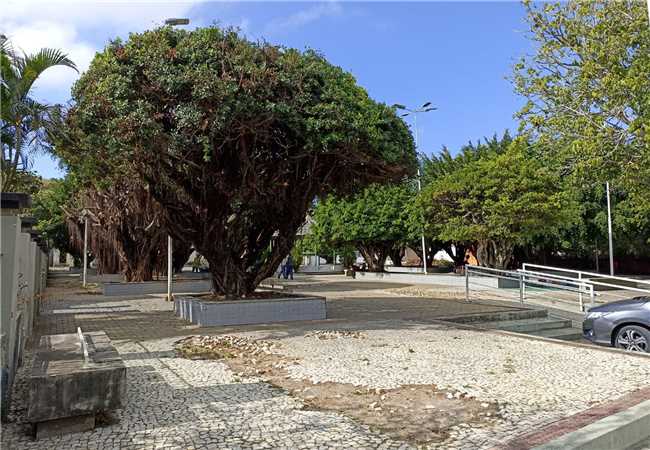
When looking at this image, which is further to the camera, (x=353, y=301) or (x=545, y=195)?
(x=545, y=195)

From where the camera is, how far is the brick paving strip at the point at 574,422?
14.0ft

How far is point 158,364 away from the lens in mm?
7211

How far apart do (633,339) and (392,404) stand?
5.50 m

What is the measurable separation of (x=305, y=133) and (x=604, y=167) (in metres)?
9.22

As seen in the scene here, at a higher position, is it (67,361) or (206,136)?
(206,136)

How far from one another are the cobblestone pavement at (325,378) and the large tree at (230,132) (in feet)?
9.02

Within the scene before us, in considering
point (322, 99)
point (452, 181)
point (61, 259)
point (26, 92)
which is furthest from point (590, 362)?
point (61, 259)

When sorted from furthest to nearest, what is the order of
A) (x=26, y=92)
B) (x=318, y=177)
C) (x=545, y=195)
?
(x=545, y=195) → (x=26, y=92) → (x=318, y=177)

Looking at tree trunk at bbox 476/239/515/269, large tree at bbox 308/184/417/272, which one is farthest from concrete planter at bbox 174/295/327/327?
large tree at bbox 308/184/417/272

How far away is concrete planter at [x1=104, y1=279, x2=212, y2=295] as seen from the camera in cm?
1997

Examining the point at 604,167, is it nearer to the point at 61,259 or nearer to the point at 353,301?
the point at 353,301

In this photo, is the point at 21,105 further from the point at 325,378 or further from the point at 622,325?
the point at 622,325

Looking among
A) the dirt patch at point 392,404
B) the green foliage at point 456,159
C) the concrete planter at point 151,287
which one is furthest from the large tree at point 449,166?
the dirt patch at point 392,404

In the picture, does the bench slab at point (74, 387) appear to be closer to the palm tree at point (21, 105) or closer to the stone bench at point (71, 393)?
the stone bench at point (71, 393)
